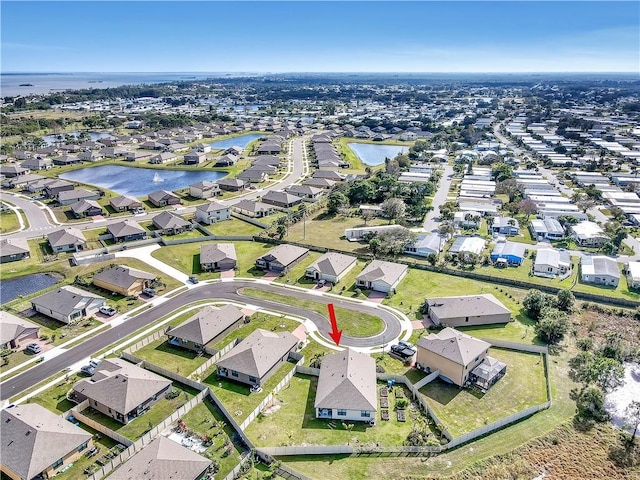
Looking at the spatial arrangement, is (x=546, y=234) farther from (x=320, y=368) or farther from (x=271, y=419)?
(x=271, y=419)

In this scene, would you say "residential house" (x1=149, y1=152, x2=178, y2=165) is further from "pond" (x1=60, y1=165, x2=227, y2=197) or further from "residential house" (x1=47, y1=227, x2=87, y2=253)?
"residential house" (x1=47, y1=227, x2=87, y2=253)

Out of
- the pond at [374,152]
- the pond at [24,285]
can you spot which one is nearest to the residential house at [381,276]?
the pond at [24,285]

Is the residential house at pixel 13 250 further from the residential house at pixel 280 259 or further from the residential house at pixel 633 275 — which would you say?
the residential house at pixel 633 275

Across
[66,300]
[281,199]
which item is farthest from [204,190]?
[66,300]

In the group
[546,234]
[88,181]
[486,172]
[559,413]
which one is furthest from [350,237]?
[88,181]

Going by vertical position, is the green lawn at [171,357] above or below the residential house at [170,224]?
below

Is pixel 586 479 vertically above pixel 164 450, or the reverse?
pixel 164 450

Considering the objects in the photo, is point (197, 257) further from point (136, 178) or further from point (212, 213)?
point (136, 178)
